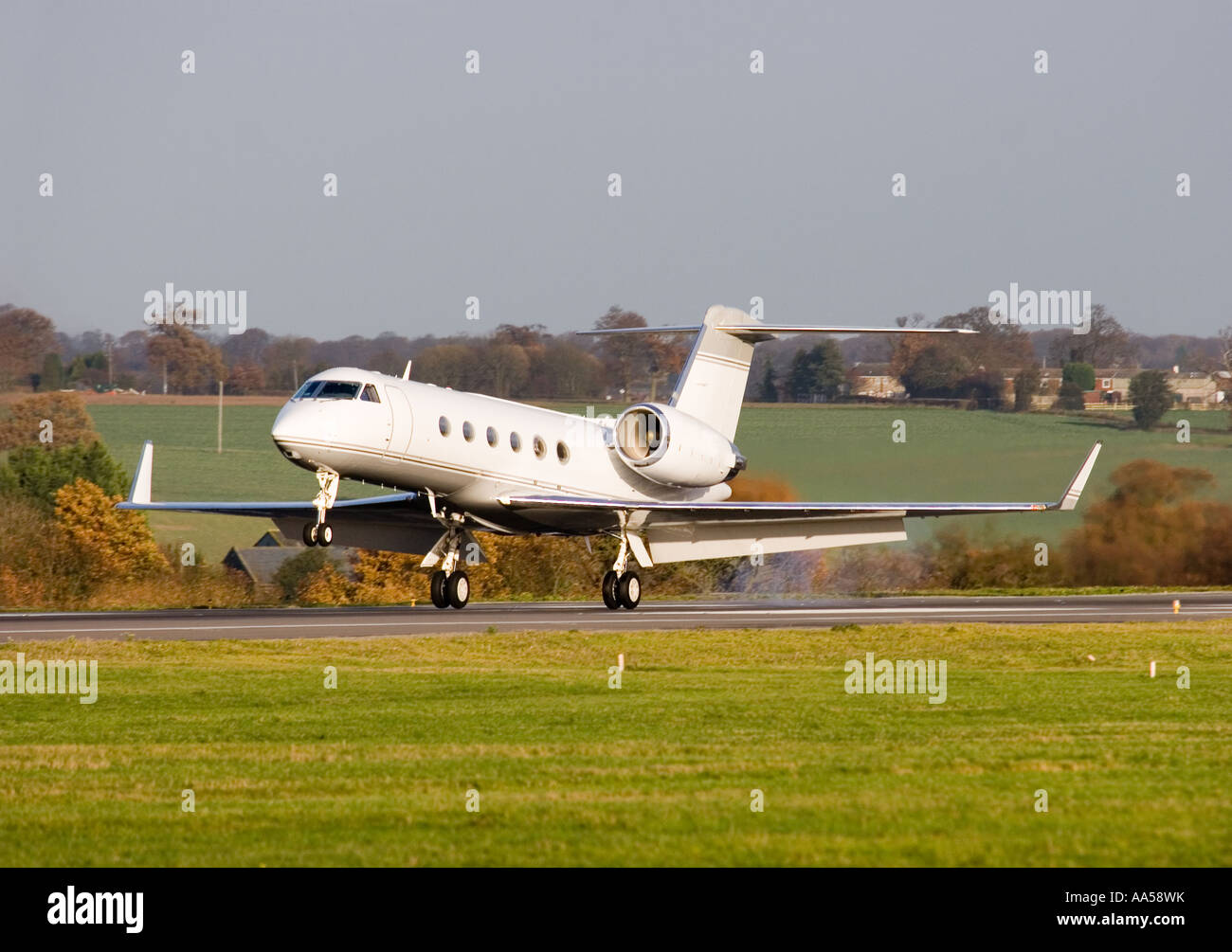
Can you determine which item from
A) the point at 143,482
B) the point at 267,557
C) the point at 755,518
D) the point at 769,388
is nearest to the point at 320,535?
the point at 143,482

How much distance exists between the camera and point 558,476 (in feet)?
111

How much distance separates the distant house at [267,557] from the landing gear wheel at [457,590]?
22.9m

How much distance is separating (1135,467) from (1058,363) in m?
16.7

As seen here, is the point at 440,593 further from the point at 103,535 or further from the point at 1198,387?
the point at 1198,387

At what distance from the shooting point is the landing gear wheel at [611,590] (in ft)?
116

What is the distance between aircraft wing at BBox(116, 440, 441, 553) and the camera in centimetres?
3425

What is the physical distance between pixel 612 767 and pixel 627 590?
919 inches

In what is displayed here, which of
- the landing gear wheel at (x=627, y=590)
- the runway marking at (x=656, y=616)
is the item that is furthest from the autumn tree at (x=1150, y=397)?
the landing gear wheel at (x=627, y=590)

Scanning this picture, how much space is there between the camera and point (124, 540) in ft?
168

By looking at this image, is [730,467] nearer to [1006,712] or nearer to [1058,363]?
[1006,712]

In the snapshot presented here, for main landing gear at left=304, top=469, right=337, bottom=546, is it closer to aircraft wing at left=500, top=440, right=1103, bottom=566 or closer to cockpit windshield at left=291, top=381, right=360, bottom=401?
cockpit windshield at left=291, top=381, right=360, bottom=401
